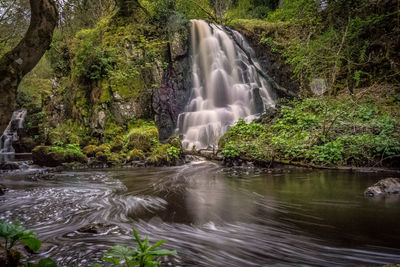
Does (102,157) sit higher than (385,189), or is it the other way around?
(102,157)

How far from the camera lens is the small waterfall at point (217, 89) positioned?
37.3 ft

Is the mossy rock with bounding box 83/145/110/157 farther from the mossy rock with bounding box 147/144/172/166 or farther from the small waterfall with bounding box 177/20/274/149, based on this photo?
the small waterfall with bounding box 177/20/274/149

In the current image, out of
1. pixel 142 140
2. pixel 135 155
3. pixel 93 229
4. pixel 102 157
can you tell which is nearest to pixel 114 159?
pixel 102 157

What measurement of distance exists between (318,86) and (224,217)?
8.90 metres

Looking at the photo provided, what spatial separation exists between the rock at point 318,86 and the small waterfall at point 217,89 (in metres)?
2.98

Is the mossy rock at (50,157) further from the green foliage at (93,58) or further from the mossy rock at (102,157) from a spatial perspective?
the green foliage at (93,58)

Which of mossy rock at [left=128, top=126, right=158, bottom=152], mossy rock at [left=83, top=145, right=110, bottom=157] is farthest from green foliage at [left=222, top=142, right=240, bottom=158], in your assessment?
mossy rock at [left=83, top=145, right=110, bottom=157]

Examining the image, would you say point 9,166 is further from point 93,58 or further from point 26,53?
point 26,53

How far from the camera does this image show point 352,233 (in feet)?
8.58

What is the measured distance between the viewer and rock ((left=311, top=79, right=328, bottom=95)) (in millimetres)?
9695

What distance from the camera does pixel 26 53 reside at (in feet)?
7.63

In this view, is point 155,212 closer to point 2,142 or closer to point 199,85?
point 199,85

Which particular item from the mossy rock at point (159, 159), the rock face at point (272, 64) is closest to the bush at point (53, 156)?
the mossy rock at point (159, 159)

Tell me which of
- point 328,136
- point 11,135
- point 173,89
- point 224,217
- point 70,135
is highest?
point 173,89
